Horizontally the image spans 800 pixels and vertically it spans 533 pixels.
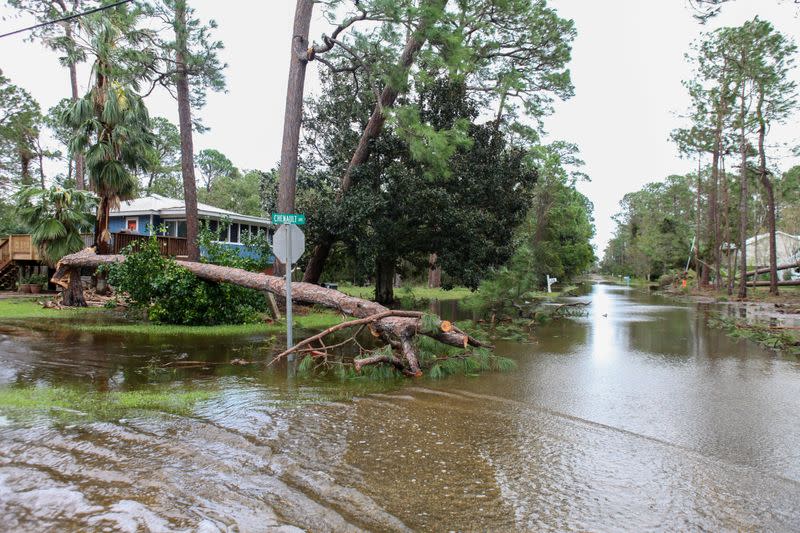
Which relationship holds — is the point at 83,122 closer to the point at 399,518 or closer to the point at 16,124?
the point at 399,518

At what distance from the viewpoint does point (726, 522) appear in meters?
3.26

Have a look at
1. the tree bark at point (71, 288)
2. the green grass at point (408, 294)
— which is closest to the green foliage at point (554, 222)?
the green grass at point (408, 294)

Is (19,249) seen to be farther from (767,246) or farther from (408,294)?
(767,246)

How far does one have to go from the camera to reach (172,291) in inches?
523

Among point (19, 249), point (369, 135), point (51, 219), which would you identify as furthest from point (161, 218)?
point (369, 135)

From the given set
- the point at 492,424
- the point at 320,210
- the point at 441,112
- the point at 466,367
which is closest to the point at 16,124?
the point at 320,210

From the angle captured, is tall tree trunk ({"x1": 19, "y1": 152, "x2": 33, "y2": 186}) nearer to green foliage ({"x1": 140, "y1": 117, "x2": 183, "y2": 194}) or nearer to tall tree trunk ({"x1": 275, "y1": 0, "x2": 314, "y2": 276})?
green foliage ({"x1": 140, "y1": 117, "x2": 183, "y2": 194})

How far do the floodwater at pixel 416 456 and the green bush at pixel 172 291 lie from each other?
17.7ft

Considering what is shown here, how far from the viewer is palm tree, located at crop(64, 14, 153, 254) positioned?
1509 cm

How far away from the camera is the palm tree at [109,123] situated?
15.1 metres

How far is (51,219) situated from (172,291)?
6201mm

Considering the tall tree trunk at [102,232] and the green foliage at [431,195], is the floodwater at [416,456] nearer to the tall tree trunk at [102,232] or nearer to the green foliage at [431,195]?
the green foliage at [431,195]

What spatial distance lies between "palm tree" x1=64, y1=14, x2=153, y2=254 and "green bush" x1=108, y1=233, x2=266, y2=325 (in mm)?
3340

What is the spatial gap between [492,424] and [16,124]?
121 ft
